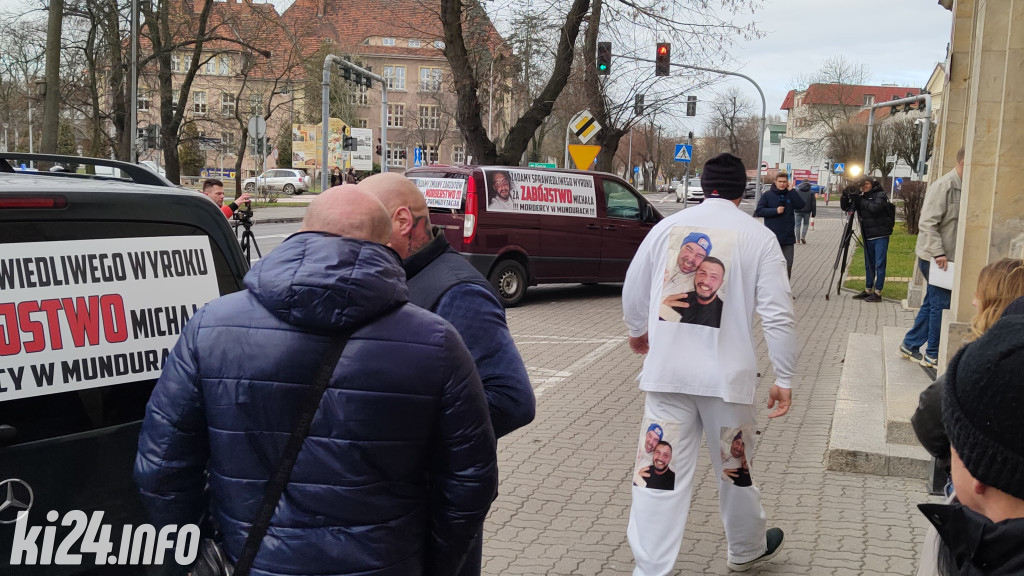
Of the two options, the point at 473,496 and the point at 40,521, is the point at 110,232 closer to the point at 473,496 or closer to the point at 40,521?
the point at 40,521

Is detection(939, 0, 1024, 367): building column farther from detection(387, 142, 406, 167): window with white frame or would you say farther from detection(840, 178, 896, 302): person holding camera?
detection(387, 142, 406, 167): window with white frame

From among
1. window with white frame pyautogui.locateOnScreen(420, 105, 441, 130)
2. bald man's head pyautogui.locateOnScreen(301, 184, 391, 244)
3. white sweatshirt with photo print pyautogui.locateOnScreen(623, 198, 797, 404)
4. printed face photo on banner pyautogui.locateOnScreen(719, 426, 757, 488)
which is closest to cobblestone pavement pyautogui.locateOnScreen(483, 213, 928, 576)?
printed face photo on banner pyautogui.locateOnScreen(719, 426, 757, 488)

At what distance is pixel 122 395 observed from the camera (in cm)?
289

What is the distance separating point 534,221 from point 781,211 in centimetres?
371

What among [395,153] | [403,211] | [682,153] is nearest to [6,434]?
[403,211]

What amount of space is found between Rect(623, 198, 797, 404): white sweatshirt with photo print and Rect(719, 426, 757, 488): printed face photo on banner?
0.16 metres

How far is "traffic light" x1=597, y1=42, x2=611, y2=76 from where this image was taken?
20.8m

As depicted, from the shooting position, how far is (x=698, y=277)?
13.4ft

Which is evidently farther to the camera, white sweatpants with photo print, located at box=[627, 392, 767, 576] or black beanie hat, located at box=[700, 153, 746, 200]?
black beanie hat, located at box=[700, 153, 746, 200]

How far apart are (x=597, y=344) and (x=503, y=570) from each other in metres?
6.87

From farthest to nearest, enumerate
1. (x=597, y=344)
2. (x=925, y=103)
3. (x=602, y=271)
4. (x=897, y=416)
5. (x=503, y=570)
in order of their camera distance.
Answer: (x=925, y=103) → (x=602, y=271) → (x=597, y=344) → (x=897, y=416) → (x=503, y=570)

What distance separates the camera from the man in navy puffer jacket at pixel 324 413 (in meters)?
2.20

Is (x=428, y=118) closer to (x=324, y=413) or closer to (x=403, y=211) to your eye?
(x=403, y=211)

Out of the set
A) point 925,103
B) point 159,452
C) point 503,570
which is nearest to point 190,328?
point 159,452
